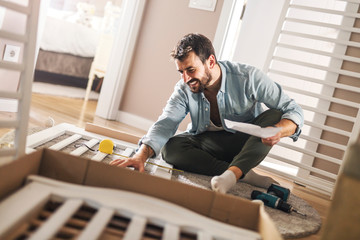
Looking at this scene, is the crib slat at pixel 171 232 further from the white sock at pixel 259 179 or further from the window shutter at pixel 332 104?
the window shutter at pixel 332 104

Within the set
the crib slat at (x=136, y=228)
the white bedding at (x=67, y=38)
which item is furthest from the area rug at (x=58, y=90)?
the crib slat at (x=136, y=228)

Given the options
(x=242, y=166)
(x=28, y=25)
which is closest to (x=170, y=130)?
(x=242, y=166)

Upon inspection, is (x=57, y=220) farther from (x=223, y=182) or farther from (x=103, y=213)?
(x=223, y=182)

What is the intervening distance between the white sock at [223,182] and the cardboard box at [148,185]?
20.2 inches

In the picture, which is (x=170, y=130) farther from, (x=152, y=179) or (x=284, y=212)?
(x=152, y=179)

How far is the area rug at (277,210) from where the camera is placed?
137 centimetres

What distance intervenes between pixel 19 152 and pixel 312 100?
2.33 metres

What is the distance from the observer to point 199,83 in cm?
164

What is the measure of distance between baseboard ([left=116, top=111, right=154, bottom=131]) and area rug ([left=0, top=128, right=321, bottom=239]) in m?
0.97

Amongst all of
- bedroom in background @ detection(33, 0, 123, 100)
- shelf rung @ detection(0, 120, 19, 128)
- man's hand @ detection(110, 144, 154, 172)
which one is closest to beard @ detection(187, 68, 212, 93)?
man's hand @ detection(110, 144, 154, 172)

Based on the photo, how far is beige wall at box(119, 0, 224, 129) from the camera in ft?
8.99

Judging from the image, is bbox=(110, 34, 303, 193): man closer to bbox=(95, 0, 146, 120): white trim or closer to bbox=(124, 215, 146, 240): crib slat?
bbox=(124, 215, 146, 240): crib slat

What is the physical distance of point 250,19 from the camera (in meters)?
Result: 2.85

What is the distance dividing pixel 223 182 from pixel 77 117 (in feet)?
4.96
